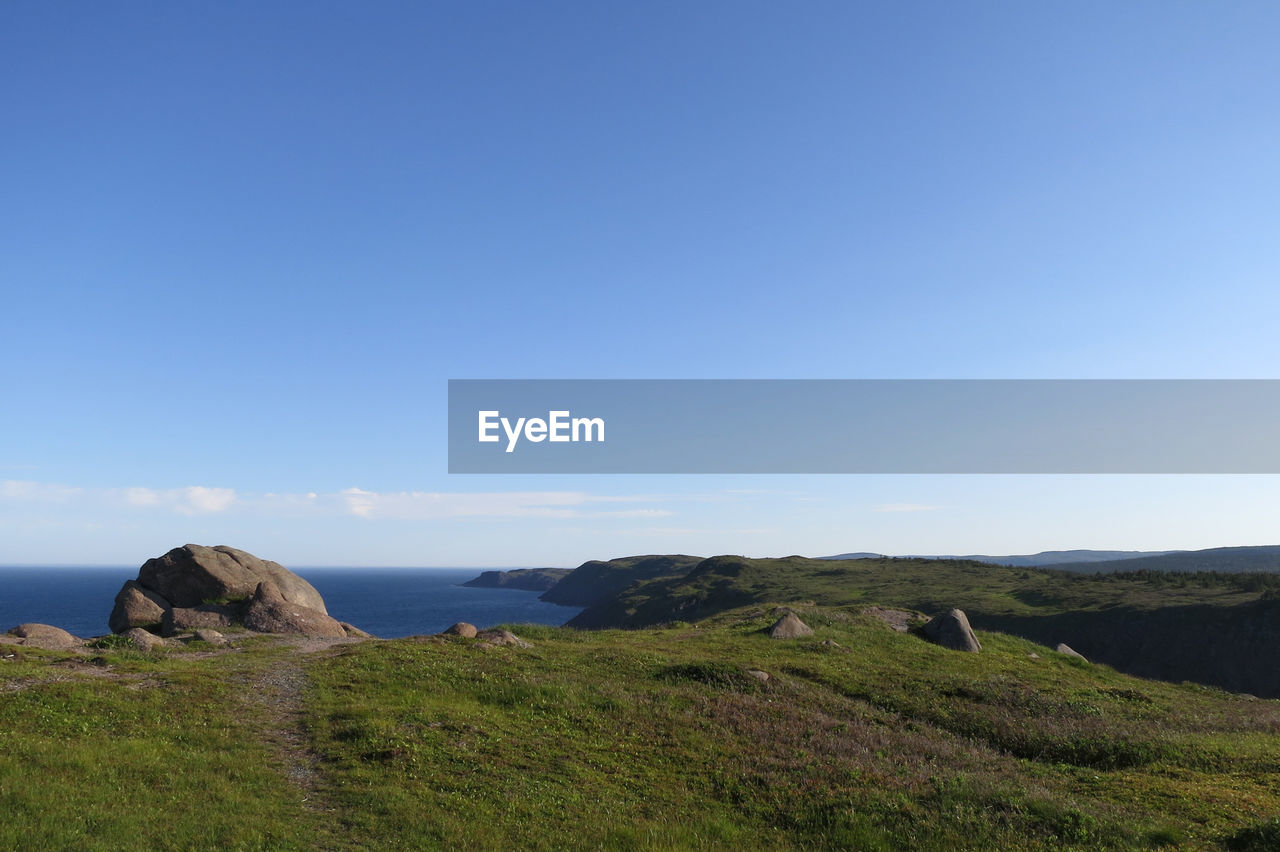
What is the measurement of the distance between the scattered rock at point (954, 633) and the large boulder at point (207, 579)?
41.4 meters

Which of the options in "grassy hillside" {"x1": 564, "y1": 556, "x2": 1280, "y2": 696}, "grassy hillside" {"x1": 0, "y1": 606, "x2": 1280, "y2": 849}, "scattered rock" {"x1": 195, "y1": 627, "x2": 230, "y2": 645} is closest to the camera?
"grassy hillside" {"x1": 0, "y1": 606, "x2": 1280, "y2": 849}

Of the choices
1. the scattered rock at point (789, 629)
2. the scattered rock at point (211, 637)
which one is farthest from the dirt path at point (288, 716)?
the scattered rock at point (789, 629)

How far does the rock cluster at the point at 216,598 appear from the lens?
1617 inches

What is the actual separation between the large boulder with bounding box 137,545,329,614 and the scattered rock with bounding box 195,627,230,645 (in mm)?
7032

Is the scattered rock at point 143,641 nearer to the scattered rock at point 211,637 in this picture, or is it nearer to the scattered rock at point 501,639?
the scattered rock at point 211,637

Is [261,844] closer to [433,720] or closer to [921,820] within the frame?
[433,720]

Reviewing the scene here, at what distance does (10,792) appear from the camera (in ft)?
44.6

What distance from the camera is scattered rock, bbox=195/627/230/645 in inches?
1384

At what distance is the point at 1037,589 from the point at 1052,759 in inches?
4053

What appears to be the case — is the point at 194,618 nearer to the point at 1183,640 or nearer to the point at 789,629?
the point at 789,629

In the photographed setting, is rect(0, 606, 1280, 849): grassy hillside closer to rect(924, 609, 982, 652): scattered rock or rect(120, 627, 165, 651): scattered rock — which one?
rect(120, 627, 165, 651): scattered rock

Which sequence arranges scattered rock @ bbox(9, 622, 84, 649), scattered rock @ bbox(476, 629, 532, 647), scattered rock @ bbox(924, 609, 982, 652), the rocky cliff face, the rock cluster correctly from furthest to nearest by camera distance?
the rocky cliff face < scattered rock @ bbox(924, 609, 982, 652) < the rock cluster < scattered rock @ bbox(476, 629, 532, 647) < scattered rock @ bbox(9, 622, 84, 649)

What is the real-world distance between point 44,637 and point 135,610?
352 inches

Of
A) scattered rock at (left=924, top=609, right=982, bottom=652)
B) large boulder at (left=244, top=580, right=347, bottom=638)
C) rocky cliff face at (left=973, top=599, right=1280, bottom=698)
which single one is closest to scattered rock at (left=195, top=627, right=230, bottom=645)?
large boulder at (left=244, top=580, right=347, bottom=638)
